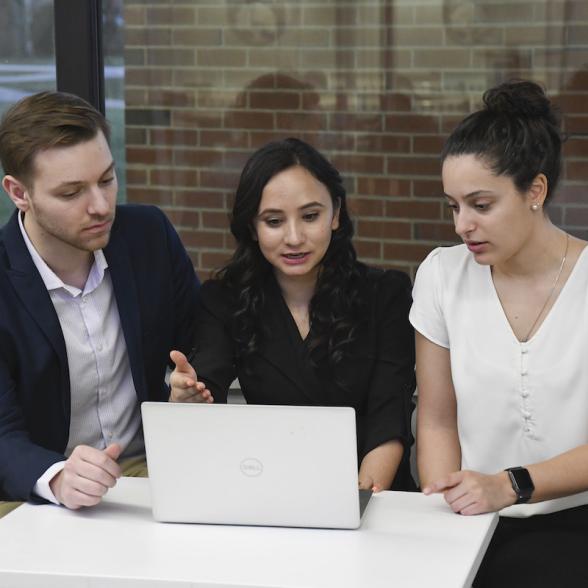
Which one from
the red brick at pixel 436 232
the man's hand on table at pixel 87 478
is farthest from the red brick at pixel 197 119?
the man's hand on table at pixel 87 478

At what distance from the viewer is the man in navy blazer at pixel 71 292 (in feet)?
8.26

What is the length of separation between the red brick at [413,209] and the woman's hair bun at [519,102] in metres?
0.94

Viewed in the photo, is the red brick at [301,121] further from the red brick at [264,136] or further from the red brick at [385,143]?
the red brick at [385,143]

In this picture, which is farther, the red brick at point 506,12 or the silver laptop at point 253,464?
the red brick at point 506,12

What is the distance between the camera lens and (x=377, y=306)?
269 centimetres

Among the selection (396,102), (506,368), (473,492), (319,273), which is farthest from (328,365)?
(396,102)

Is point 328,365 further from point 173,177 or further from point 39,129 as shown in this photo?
point 173,177

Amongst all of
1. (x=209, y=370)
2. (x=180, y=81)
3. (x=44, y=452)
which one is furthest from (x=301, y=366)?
(x=180, y=81)

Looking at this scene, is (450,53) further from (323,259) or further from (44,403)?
(44,403)

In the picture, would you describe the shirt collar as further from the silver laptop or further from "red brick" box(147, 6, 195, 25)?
"red brick" box(147, 6, 195, 25)

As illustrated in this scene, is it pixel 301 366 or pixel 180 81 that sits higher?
pixel 180 81

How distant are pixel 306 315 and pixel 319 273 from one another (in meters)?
0.10

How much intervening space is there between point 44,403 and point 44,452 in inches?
12.6

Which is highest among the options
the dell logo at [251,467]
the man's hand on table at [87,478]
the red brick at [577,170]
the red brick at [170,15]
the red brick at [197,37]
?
the red brick at [170,15]
